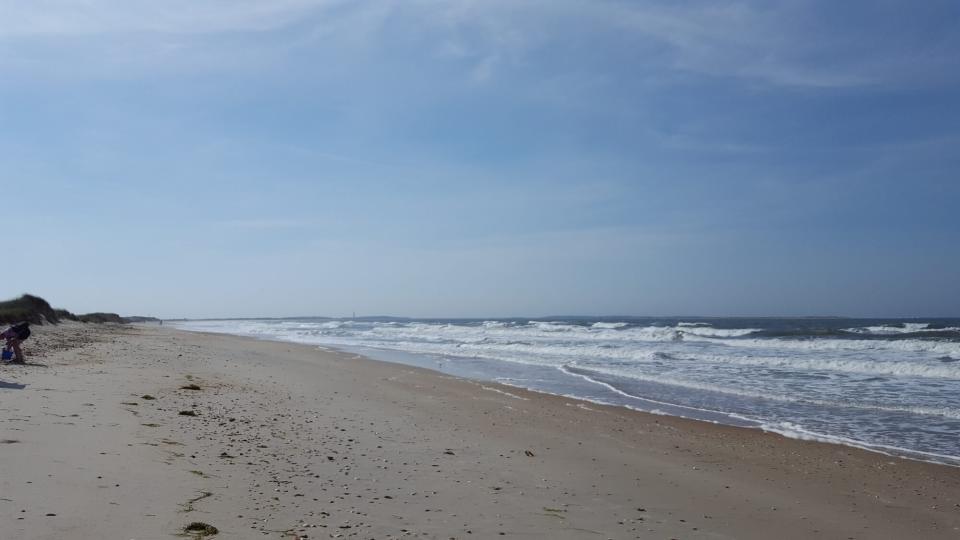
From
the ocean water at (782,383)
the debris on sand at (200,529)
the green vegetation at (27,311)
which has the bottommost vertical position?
the ocean water at (782,383)

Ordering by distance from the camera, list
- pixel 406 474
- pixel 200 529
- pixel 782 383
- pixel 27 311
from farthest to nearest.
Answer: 1. pixel 27 311
2. pixel 782 383
3. pixel 406 474
4. pixel 200 529

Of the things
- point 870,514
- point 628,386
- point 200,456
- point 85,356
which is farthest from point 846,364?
point 85,356

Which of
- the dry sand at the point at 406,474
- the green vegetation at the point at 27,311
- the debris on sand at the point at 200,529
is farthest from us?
the green vegetation at the point at 27,311

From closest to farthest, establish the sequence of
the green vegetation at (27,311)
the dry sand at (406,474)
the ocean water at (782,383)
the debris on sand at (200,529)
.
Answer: the debris on sand at (200,529) → the dry sand at (406,474) → the ocean water at (782,383) → the green vegetation at (27,311)

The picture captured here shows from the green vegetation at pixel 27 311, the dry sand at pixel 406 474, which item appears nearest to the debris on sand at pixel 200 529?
the dry sand at pixel 406 474

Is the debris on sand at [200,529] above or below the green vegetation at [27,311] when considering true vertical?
below

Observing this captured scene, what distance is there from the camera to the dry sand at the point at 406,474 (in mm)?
4637

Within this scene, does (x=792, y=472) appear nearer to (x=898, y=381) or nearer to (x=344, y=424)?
(x=344, y=424)

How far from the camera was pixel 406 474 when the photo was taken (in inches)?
249

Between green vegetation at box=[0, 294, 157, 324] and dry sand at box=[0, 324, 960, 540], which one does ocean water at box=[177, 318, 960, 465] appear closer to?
dry sand at box=[0, 324, 960, 540]

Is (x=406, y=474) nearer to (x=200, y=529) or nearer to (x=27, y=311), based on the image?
(x=200, y=529)

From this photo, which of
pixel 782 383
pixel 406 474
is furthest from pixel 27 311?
pixel 782 383

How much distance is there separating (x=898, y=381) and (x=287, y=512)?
1759 centimetres

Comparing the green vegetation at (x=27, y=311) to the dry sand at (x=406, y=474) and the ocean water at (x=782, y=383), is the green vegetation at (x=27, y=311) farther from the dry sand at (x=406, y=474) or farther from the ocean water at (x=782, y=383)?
the dry sand at (x=406, y=474)
